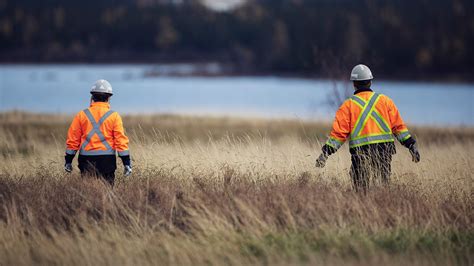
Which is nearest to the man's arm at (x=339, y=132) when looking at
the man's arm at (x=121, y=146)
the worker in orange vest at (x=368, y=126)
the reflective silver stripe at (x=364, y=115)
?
the worker in orange vest at (x=368, y=126)

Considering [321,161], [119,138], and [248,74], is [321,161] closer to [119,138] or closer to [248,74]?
[119,138]

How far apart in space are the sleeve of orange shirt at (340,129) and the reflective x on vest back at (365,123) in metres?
0.12

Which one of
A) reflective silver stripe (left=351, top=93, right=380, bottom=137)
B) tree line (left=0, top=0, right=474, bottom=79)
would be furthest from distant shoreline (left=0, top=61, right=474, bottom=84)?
reflective silver stripe (left=351, top=93, right=380, bottom=137)

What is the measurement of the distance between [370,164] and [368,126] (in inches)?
21.6

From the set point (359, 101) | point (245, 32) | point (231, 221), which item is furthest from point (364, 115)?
point (245, 32)

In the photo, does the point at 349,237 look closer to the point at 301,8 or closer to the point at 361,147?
the point at 361,147

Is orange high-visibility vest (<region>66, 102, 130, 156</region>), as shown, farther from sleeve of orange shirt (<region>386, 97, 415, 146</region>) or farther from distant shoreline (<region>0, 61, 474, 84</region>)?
distant shoreline (<region>0, 61, 474, 84</region>)

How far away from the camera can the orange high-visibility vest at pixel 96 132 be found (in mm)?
8508

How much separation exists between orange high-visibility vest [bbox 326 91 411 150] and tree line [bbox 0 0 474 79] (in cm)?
7600

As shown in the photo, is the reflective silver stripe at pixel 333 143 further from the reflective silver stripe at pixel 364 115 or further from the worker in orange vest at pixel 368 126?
the reflective silver stripe at pixel 364 115

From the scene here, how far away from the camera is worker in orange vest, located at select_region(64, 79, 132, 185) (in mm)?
8508

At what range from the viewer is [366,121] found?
28.2 feet

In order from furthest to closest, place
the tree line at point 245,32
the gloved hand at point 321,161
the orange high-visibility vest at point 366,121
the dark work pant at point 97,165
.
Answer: the tree line at point 245,32, the dark work pant at point 97,165, the orange high-visibility vest at point 366,121, the gloved hand at point 321,161

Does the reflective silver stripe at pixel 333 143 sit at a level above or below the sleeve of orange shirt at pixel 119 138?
below
